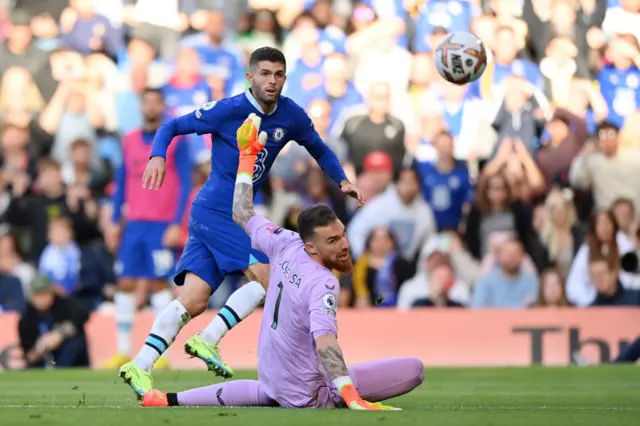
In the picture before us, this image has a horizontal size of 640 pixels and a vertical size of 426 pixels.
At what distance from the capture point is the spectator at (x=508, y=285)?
56.2ft

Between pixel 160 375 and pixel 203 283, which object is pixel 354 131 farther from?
pixel 203 283

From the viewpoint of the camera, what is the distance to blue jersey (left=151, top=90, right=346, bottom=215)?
1039 centimetres

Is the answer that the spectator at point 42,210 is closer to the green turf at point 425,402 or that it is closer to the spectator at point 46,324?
the spectator at point 46,324

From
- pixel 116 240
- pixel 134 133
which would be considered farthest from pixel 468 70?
pixel 116 240

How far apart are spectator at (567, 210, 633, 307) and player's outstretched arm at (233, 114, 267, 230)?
883cm

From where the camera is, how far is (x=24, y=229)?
59.8ft

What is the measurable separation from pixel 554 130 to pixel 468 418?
428 inches

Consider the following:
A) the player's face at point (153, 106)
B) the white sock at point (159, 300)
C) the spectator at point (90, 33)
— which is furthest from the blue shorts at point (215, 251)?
the spectator at point (90, 33)

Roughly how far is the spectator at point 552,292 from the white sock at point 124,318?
189 inches

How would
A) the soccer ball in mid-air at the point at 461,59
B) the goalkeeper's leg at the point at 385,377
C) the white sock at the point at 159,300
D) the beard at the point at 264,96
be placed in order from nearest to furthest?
the goalkeeper's leg at the point at 385,377 → the beard at the point at 264,96 → the soccer ball in mid-air at the point at 461,59 → the white sock at the point at 159,300

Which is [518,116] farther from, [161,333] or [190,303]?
[161,333]

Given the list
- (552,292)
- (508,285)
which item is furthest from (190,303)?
(552,292)

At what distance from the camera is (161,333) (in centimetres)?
1019

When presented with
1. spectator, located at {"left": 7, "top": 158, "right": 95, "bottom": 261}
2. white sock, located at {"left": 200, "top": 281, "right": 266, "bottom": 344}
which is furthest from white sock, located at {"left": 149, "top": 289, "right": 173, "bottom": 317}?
white sock, located at {"left": 200, "top": 281, "right": 266, "bottom": 344}
